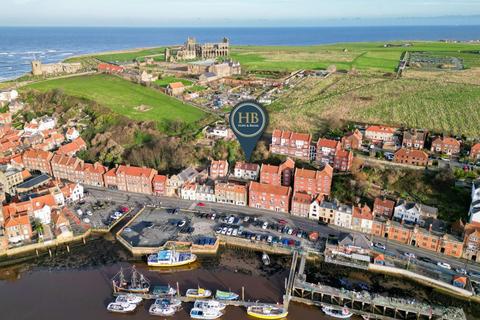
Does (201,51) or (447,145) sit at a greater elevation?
(201,51)

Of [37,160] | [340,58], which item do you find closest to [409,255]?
[37,160]

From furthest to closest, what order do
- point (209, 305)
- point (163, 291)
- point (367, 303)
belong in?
point (163, 291) < point (367, 303) < point (209, 305)

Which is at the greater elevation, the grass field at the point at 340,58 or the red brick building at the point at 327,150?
the grass field at the point at 340,58

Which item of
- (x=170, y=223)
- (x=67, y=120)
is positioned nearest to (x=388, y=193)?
(x=170, y=223)

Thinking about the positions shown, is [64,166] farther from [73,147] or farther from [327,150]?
[327,150]

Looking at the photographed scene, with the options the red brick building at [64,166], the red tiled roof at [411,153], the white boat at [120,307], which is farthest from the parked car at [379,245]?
the red brick building at [64,166]

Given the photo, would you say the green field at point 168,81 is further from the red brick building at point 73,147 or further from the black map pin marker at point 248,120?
the black map pin marker at point 248,120
